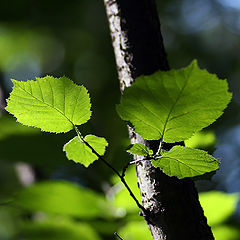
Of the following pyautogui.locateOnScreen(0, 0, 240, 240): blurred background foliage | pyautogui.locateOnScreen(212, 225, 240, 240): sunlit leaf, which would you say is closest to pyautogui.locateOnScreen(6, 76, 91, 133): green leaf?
pyautogui.locateOnScreen(0, 0, 240, 240): blurred background foliage

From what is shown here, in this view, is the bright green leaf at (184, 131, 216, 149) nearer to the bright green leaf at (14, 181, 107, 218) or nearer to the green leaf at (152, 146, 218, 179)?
the green leaf at (152, 146, 218, 179)

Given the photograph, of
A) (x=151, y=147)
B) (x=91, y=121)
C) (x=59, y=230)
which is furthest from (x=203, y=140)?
(x=91, y=121)

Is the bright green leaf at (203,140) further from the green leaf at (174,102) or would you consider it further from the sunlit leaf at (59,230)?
the sunlit leaf at (59,230)

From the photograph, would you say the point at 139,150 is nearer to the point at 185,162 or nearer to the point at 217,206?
the point at 185,162

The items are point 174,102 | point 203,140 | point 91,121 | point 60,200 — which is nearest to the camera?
point 174,102

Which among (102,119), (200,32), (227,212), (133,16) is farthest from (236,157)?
(133,16)
